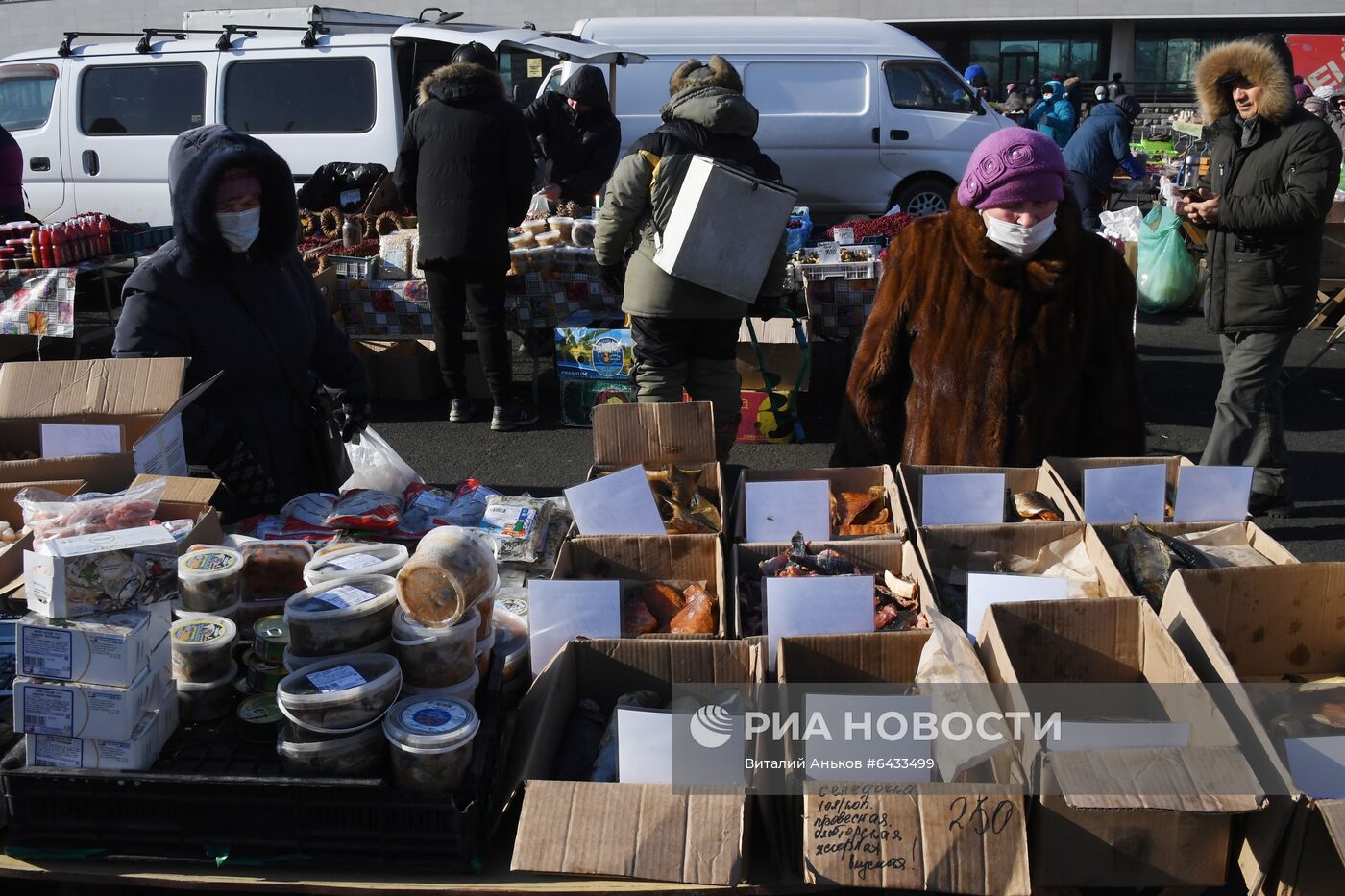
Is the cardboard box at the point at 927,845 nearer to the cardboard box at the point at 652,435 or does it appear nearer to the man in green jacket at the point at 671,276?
the cardboard box at the point at 652,435

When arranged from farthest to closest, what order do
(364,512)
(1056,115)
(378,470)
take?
(1056,115)
(378,470)
(364,512)

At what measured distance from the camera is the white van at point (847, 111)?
37.0 ft

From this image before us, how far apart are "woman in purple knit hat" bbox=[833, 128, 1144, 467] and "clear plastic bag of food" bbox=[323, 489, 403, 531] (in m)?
1.37

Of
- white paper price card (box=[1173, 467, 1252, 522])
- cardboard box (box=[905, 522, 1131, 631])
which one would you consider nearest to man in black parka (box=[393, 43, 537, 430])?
cardboard box (box=[905, 522, 1131, 631])

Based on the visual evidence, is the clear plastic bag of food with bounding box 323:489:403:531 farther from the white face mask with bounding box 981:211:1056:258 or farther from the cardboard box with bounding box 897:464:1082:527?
the white face mask with bounding box 981:211:1056:258

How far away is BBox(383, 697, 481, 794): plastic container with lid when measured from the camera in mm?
1729

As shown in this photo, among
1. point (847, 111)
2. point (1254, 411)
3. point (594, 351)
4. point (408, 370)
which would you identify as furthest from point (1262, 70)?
point (847, 111)

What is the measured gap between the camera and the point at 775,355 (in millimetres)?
6359

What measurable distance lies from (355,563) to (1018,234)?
1928mm

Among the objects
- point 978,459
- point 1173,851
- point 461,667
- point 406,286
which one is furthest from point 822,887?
point 406,286

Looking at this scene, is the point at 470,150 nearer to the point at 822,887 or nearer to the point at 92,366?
the point at 92,366

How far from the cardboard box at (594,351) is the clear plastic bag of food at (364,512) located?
10.6ft

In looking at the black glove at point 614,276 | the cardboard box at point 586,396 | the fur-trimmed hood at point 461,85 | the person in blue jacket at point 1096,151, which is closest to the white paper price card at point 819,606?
the black glove at point 614,276

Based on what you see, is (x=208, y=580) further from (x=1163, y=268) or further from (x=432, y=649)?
(x=1163, y=268)
